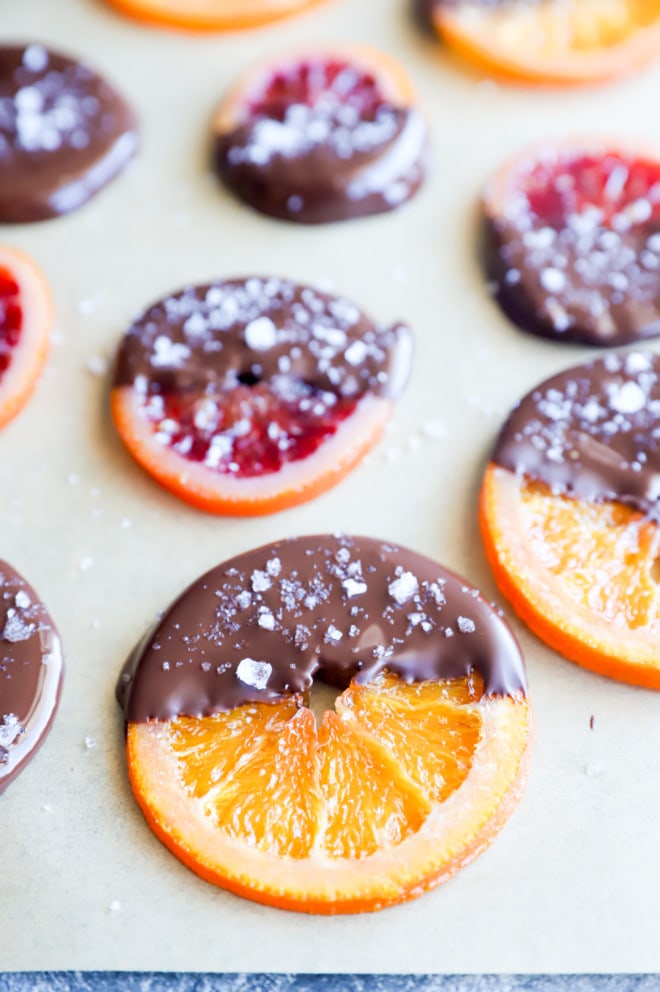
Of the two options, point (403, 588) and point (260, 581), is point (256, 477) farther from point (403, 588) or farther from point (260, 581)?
point (403, 588)

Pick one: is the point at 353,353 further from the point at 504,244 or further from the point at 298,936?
the point at 298,936

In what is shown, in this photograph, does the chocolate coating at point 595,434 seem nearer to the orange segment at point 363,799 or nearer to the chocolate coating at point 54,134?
the orange segment at point 363,799

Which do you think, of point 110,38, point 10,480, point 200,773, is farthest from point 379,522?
point 110,38

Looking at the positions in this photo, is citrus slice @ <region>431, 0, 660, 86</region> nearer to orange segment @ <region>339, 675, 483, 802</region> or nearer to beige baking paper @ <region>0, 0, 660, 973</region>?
beige baking paper @ <region>0, 0, 660, 973</region>

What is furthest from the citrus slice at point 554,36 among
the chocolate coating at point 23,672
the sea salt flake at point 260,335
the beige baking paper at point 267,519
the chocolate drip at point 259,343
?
the chocolate coating at point 23,672

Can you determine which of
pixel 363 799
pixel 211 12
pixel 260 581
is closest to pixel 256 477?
pixel 260 581

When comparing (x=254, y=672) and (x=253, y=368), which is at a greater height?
(x=253, y=368)

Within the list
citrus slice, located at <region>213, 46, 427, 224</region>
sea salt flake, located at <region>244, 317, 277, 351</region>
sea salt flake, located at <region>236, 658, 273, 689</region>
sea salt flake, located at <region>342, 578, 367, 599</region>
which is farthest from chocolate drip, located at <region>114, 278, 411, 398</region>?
sea salt flake, located at <region>236, 658, 273, 689</region>
